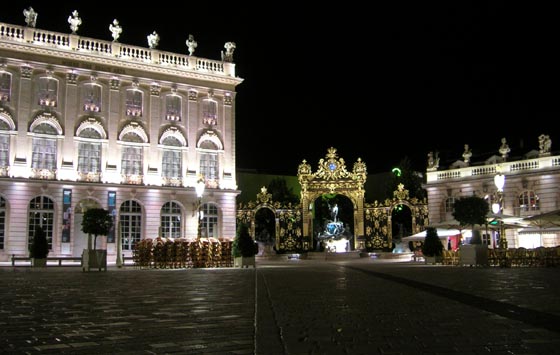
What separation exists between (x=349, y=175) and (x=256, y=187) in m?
15.6

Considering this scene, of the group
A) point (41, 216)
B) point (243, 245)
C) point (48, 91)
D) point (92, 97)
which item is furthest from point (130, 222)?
point (243, 245)

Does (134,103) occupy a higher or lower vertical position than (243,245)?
higher

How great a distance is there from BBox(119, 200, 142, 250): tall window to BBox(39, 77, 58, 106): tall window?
788 centimetres

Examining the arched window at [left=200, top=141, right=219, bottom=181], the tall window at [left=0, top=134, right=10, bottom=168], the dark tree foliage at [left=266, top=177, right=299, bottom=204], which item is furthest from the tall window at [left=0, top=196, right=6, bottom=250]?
the dark tree foliage at [left=266, top=177, right=299, bottom=204]

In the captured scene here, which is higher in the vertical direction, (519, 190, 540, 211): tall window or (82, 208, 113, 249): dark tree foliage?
(519, 190, 540, 211): tall window

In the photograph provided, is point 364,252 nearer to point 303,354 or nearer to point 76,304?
point 76,304

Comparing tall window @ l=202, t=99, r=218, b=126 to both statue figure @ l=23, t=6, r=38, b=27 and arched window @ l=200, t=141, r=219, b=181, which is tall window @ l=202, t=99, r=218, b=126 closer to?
arched window @ l=200, t=141, r=219, b=181

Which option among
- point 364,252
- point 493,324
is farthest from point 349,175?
point 493,324

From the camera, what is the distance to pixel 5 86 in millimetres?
36719

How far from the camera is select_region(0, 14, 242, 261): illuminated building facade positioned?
3653 cm

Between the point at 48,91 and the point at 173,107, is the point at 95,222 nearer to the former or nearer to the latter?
the point at 48,91

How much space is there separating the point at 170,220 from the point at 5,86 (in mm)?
13294

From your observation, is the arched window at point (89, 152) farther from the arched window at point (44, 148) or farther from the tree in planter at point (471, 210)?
the tree in planter at point (471, 210)

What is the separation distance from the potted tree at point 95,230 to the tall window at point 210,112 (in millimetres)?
16567
